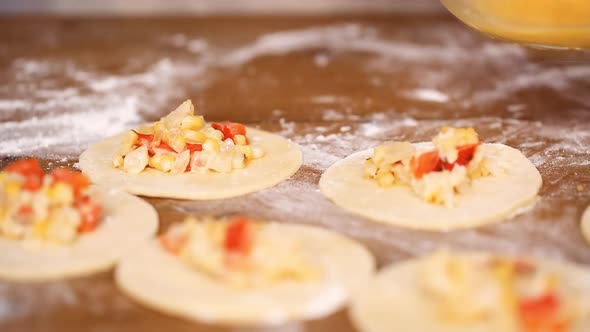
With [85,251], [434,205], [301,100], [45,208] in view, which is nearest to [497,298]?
[434,205]

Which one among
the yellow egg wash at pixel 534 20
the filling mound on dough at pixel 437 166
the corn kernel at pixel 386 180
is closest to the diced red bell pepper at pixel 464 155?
the filling mound on dough at pixel 437 166

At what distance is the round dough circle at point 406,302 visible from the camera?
4.67ft

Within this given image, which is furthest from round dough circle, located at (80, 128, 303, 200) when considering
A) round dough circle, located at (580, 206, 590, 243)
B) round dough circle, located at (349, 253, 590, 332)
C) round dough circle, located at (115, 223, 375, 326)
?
round dough circle, located at (580, 206, 590, 243)

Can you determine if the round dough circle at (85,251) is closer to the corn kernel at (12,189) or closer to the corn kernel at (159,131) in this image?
the corn kernel at (12,189)

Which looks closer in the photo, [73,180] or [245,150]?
[73,180]

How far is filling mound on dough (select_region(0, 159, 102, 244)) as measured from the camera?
1733 mm

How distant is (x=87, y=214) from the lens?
179 cm

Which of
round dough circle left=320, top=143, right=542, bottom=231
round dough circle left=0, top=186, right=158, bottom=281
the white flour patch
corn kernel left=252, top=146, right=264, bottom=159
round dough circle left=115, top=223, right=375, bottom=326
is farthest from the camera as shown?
the white flour patch

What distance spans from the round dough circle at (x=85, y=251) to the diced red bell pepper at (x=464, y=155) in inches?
33.8

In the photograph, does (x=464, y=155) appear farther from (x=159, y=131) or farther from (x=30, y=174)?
(x=30, y=174)

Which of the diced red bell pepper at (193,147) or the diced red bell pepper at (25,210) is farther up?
the diced red bell pepper at (25,210)

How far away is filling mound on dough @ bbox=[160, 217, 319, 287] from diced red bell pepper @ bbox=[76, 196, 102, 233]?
355mm

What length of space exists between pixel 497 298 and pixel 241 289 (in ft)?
1.83

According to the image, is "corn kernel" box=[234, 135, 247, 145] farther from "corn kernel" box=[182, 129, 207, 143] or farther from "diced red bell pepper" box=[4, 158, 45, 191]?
"diced red bell pepper" box=[4, 158, 45, 191]
